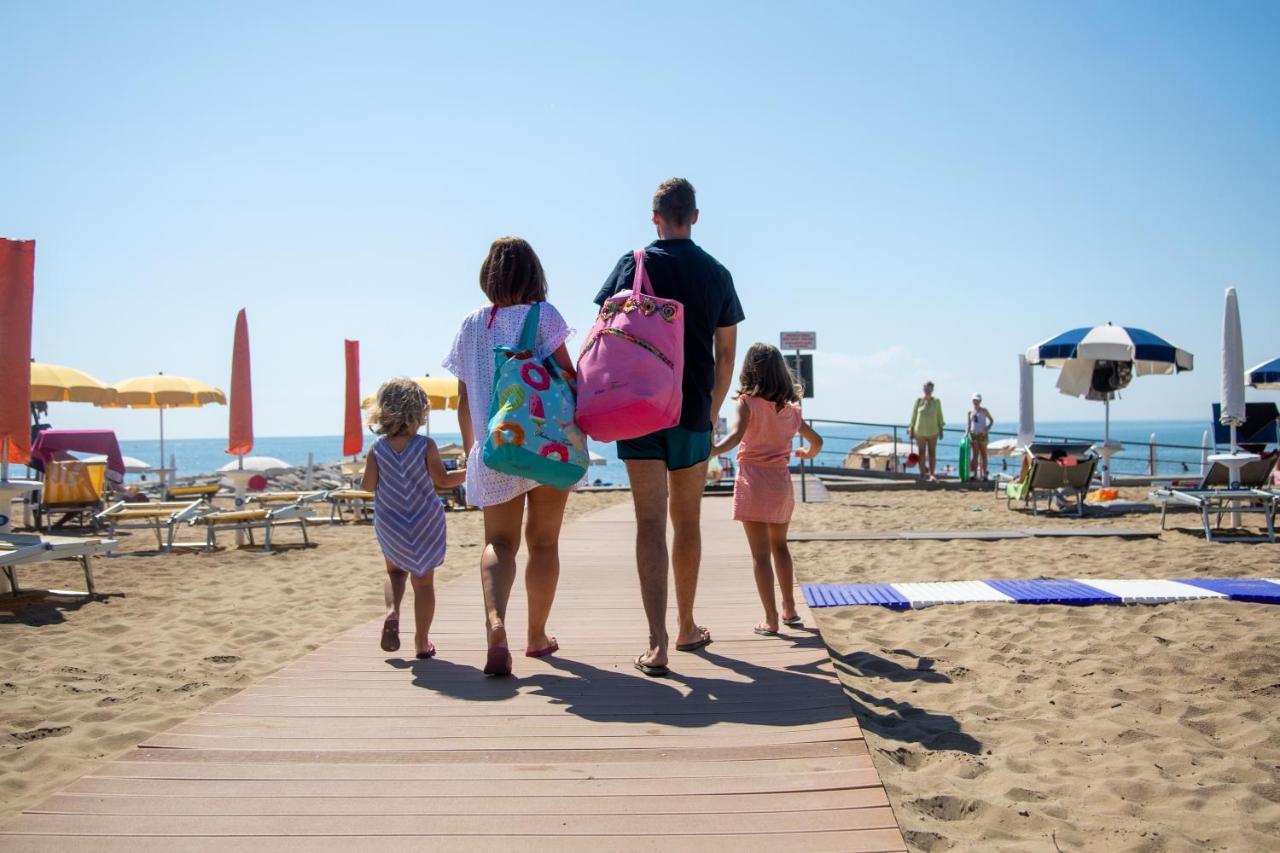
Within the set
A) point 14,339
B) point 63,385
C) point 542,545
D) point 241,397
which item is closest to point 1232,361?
point 542,545

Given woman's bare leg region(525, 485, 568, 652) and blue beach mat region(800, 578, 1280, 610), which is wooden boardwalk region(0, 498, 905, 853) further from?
blue beach mat region(800, 578, 1280, 610)

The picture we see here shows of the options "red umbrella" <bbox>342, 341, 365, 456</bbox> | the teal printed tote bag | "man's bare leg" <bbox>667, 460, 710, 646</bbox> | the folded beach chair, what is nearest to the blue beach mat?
"man's bare leg" <bbox>667, 460, 710, 646</bbox>

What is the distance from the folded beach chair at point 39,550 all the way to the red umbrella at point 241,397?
681cm

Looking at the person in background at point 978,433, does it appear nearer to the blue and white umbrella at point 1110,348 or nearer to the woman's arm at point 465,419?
the blue and white umbrella at point 1110,348

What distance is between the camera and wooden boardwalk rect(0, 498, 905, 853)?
206 cm

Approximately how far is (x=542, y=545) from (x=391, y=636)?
0.91 m

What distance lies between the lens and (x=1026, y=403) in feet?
53.6

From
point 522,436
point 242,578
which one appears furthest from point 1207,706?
point 242,578

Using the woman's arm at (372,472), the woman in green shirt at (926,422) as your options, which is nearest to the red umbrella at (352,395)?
the woman in green shirt at (926,422)

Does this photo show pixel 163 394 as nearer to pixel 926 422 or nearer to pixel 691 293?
pixel 926 422

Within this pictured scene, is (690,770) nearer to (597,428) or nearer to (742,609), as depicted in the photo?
(597,428)

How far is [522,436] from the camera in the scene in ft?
10.4

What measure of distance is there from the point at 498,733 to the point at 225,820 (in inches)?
31.5

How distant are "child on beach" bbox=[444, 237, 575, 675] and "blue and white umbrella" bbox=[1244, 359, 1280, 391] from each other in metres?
17.5
